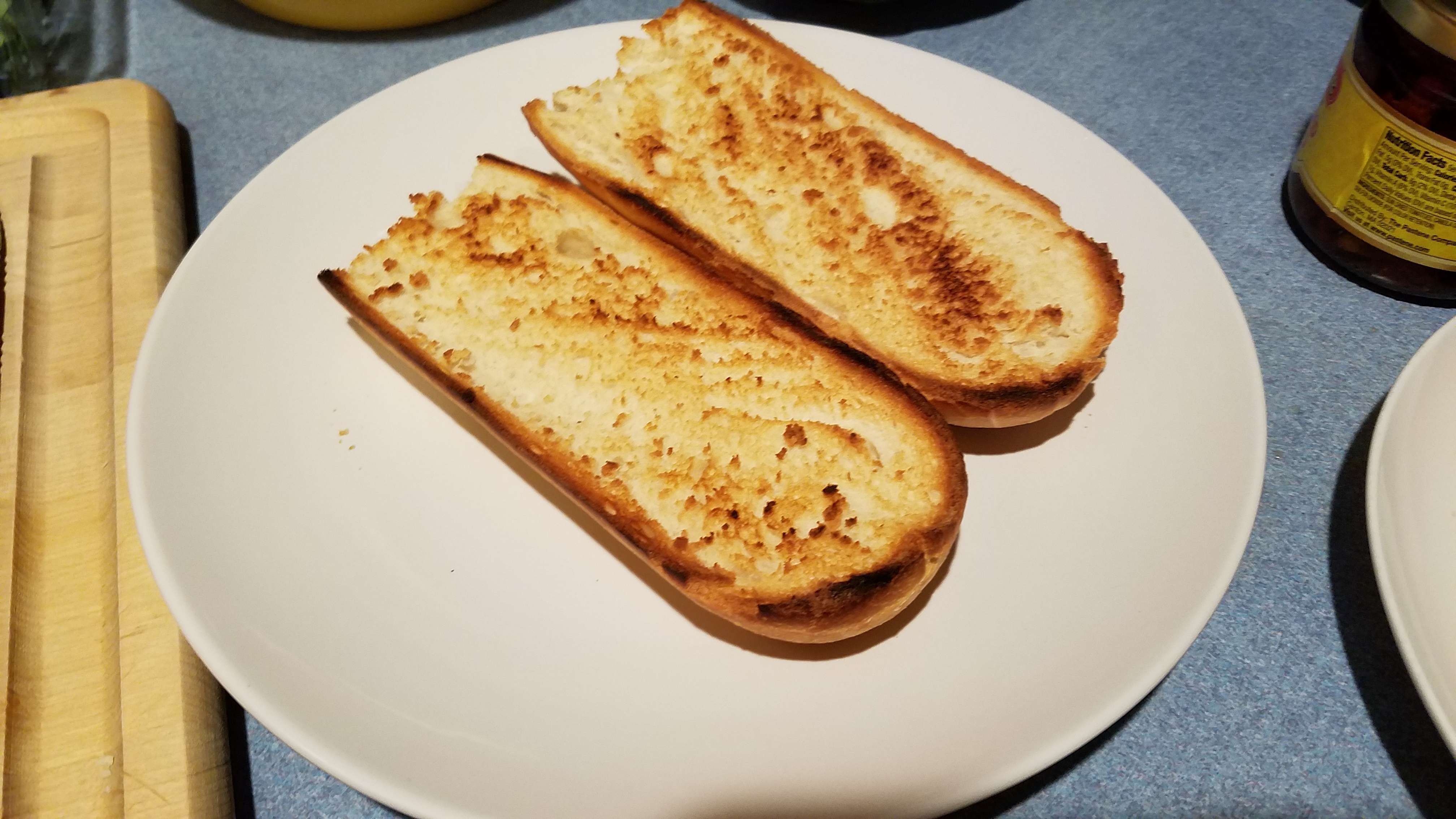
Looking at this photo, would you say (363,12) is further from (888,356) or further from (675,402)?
(888,356)

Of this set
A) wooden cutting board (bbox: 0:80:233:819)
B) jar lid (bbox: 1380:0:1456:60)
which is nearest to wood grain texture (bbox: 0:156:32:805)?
wooden cutting board (bbox: 0:80:233:819)

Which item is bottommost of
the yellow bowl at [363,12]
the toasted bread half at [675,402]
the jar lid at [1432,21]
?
the toasted bread half at [675,402]

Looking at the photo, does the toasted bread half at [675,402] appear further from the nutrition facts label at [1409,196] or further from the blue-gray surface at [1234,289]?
the nutrition facts label at [1409,196]

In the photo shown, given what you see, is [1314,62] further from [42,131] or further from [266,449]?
[42,131]

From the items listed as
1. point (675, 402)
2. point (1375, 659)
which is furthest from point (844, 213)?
point (1375, 659)

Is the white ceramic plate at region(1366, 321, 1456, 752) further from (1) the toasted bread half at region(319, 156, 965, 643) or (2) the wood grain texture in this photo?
(2) the wood grain texture

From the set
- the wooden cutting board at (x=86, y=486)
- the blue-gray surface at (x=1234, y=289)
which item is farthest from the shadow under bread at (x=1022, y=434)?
the wooden cutting board at (x=86, y=486)
